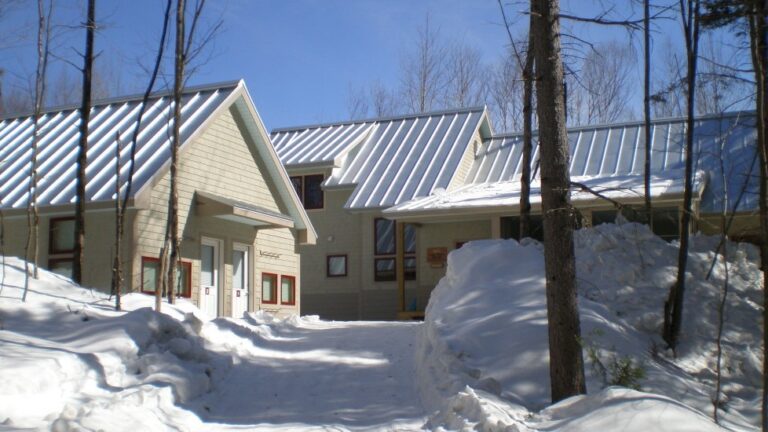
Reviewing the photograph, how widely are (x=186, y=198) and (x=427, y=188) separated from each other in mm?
8573

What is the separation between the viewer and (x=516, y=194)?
796 inches

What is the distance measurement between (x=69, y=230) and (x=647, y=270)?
11.6 m

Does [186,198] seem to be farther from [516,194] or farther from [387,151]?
[387,151]

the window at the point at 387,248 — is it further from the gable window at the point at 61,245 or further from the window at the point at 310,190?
the gable window at the point at 61,245

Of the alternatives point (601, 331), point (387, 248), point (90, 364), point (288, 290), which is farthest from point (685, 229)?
point (387, 248)

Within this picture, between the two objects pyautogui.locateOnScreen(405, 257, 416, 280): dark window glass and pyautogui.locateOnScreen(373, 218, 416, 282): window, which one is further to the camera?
pyautogui.locateOnScreen(373, 218, 416, 282): window

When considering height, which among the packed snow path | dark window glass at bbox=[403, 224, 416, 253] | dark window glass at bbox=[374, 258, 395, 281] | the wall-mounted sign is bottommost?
the packed snow path

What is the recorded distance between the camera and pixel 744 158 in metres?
21.6

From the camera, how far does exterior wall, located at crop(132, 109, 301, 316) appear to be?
16156 millimetres

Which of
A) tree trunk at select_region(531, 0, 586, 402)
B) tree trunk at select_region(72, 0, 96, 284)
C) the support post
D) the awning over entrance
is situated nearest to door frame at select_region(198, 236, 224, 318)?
the awning over entrance

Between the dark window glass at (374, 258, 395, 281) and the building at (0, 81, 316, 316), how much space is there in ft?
9.22

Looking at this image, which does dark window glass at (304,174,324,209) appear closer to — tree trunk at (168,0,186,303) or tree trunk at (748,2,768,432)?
tree trunk at (168,0,186,303)

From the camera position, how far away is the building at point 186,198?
15.9 m

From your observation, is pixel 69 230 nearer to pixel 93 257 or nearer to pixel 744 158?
pixel 93 257
